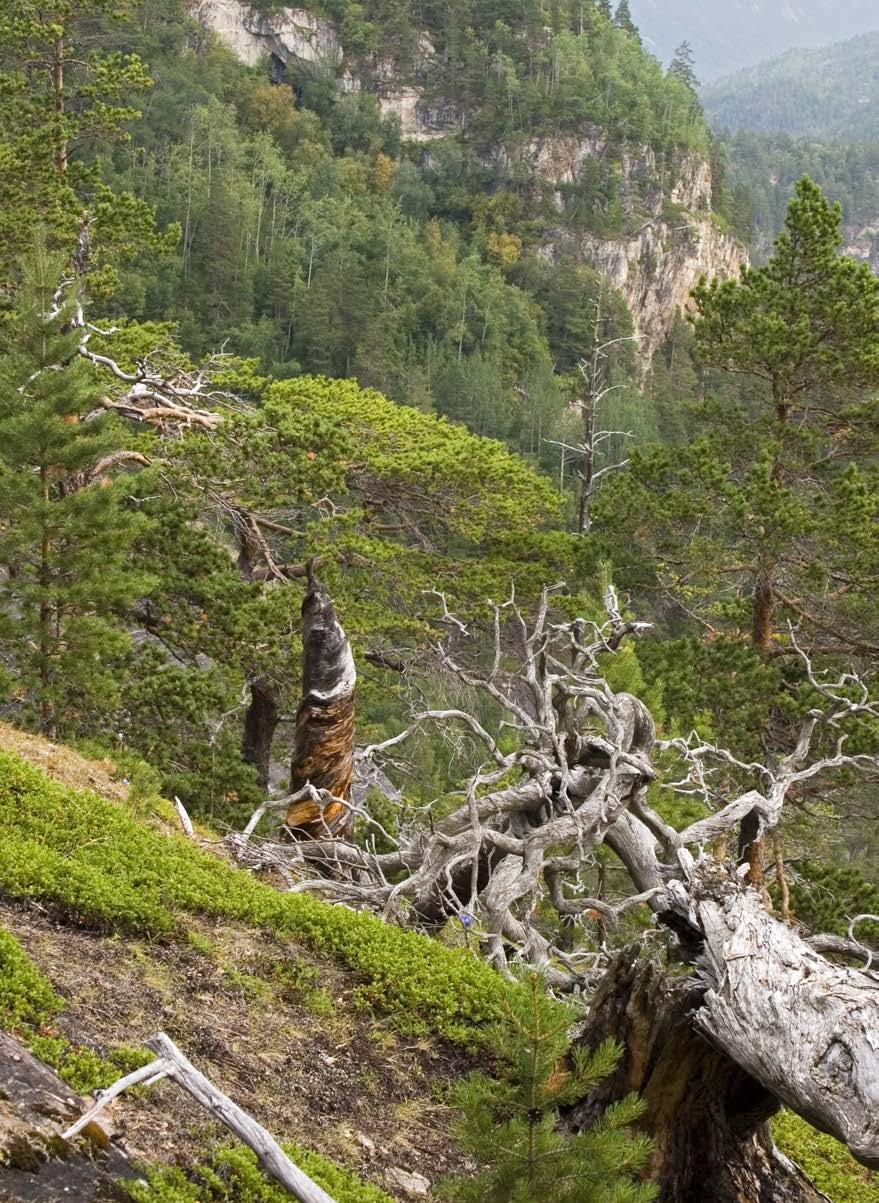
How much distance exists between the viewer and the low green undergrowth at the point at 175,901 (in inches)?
181

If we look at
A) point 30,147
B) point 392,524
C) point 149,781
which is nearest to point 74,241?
point 30,147

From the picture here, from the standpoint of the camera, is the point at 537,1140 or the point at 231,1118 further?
the point at 231,1118

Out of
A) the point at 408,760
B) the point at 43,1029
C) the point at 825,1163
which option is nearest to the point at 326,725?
the point at 825,1163

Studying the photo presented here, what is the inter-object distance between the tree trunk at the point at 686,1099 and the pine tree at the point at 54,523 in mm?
7013

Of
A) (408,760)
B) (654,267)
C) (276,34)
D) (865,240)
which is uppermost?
(276,34)

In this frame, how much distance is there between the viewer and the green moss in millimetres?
4875

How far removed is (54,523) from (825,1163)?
7.39m

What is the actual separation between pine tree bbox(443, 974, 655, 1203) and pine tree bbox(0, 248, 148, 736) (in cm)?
753

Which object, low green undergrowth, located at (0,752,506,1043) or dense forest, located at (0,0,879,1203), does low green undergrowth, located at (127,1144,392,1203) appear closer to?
dense forest, located at (0,0,879,1203)

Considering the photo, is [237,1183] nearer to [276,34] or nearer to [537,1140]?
[537,1140]

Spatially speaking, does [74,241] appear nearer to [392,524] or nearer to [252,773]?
[392,524]

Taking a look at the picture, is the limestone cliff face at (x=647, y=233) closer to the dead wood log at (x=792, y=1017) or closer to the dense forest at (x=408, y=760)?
the dense forest at (x=408, y=760)

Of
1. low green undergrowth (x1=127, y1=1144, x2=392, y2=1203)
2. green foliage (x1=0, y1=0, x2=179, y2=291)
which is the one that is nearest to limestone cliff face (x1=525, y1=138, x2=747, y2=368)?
green foliage (x1=0, y1=0, x2=179, y2=291)

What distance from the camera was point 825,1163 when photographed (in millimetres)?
5156
